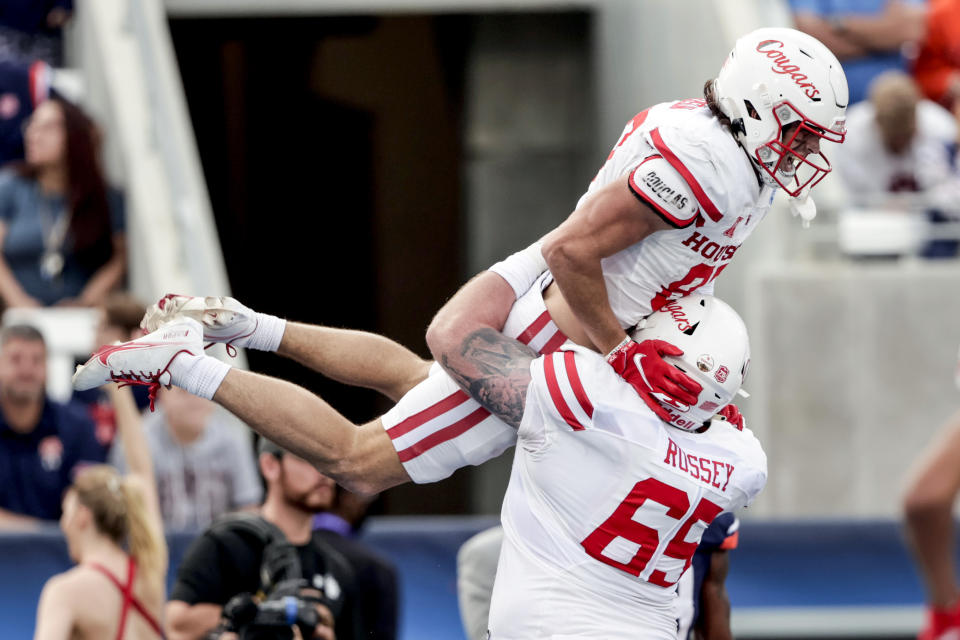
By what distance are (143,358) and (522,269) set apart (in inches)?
47.8

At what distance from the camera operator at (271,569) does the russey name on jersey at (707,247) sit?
1.75 meters

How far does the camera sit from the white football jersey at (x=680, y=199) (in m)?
4.77

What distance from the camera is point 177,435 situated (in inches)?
324

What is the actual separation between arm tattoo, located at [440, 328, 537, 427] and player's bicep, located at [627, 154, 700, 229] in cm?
58

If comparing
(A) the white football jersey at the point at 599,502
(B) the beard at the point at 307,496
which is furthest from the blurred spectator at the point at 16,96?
(A) the white football jersey at the point at 599,502

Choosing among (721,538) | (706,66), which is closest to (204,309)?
(721,538)

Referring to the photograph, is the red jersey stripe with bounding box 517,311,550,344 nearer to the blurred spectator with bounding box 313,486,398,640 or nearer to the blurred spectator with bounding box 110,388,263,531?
the blurred spectator with bounding box 313,486,398,640

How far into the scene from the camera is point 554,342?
519 centimetres

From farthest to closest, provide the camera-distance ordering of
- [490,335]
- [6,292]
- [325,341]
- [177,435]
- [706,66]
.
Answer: [706,66]
[6,292]
[177,435]
[325,341]
[490,335]

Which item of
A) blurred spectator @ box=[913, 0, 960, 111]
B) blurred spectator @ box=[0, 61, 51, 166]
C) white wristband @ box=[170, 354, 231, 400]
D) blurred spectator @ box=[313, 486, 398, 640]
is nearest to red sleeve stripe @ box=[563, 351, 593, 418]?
white wristband @ box=[170, 354, 231, 400]

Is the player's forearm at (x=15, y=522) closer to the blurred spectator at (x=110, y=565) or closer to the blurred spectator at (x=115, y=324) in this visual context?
the blurred spectator at (x=115, y=324)

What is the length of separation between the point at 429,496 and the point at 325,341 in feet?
29.8

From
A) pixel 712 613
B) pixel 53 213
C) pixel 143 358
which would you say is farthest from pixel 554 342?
pixel 53 213

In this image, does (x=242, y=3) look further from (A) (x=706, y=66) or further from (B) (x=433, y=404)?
(B) (x=433, y=404)
